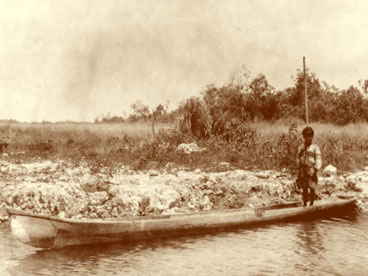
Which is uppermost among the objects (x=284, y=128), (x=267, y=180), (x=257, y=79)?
(x=257, y=79)

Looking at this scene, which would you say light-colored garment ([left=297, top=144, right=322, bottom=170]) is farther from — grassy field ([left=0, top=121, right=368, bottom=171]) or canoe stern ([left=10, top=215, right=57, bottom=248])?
canoe stern ([left=10, top=215, right=57, bottom=248])

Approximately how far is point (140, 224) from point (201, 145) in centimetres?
953

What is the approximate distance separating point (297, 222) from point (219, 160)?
563 centimetres

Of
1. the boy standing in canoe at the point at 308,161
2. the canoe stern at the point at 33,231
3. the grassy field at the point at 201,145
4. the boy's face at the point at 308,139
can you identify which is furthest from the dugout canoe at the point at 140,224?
the grassy field at the point at 201,145

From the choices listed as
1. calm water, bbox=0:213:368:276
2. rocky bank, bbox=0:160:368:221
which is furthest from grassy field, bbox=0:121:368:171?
calm water, bbox=0:213:368:276

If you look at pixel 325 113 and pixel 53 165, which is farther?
pixel 325 113

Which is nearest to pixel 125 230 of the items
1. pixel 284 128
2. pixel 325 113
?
pixel 284 128

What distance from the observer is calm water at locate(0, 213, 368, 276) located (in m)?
7.73

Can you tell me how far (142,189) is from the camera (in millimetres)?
11602

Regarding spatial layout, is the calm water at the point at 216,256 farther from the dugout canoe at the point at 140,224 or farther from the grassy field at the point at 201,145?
the grassy field at the point at 201,145

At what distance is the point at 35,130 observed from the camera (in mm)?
24938

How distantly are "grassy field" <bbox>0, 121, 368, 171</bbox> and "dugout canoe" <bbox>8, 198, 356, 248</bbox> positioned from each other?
4.50m

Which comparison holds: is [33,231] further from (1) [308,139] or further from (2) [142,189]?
(1) [308,139]

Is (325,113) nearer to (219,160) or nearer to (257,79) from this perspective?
(257,79)
